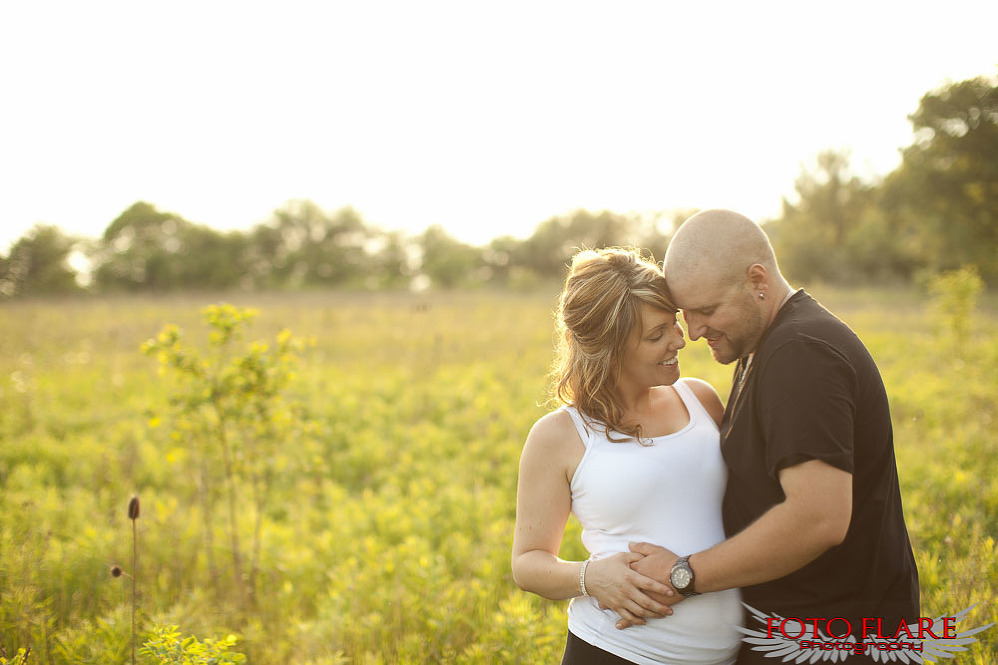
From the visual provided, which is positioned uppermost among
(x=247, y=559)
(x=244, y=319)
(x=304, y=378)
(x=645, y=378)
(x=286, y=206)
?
(x=286, y=206)

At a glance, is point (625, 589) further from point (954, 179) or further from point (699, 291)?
point (954, 179)

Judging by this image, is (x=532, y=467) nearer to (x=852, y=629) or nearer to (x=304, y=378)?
(x=852, y=629)

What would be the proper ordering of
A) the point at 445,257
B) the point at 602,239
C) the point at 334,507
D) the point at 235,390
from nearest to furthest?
the point at 235,390 < the point at 334,507 < the point at 602,239 < the point at 445,257

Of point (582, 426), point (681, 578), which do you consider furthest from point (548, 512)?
point (681, 578)

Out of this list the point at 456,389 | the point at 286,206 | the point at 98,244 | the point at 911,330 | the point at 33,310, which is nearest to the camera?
the point at 456,389

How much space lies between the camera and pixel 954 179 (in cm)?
2509

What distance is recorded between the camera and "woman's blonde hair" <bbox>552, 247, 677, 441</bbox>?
2.49 m

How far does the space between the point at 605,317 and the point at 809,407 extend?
2.76 feet

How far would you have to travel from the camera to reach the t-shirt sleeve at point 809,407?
1912 mm

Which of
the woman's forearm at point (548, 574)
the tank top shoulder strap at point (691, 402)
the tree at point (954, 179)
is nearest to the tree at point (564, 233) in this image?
the tree at point (954, 179)

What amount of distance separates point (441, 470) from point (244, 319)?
127 inches

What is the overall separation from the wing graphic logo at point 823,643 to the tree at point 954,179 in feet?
55.0

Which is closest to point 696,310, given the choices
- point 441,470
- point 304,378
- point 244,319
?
point 244,319

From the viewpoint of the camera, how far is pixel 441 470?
22.5 ft
